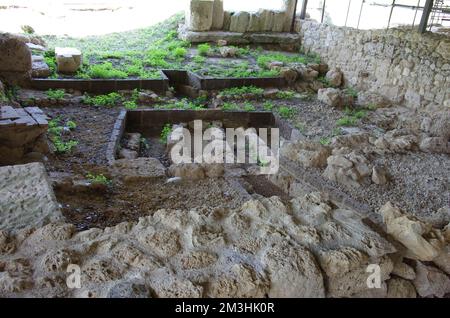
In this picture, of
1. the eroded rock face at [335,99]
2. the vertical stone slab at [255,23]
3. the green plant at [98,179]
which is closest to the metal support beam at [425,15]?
the eroded rock face at [335,99]

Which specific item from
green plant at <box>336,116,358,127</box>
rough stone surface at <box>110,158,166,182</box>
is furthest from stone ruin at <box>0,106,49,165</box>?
green plant at <box>336,116,358,127</box>

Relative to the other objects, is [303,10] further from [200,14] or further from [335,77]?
[335,77]

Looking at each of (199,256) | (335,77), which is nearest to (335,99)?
(335,77)

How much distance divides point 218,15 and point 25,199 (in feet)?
37.2

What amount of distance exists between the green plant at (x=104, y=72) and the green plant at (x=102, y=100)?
0.74 m

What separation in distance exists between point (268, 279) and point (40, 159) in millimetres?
4417

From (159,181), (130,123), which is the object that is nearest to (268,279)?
(159,181)

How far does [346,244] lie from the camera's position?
2566 mm

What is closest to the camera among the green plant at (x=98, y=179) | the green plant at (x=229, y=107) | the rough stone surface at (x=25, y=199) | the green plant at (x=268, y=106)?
the rough stone surface at (x=25, y=199)

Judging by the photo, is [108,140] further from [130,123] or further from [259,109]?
[259,109]

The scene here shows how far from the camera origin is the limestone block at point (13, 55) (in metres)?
8.13

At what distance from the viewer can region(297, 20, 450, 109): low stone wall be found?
8219mm

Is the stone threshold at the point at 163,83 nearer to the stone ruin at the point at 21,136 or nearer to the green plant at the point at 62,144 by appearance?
the green plant at the point at 62,144

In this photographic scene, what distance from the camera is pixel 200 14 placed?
12.8 metres
